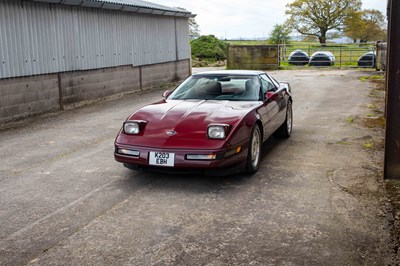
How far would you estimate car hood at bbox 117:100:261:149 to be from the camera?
5.45 meters

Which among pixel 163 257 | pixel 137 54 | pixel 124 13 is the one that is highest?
pixel 124 13

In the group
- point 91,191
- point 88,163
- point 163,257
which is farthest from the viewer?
point 88,163

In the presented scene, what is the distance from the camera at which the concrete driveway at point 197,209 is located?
12.4 ft

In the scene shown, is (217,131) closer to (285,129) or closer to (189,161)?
(189,161)

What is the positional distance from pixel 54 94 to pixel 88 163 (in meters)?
6.63

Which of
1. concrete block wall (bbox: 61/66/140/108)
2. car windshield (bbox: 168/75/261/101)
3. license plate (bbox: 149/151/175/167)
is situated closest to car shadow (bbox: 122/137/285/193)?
license plate (bbox: 149/151/175/167)

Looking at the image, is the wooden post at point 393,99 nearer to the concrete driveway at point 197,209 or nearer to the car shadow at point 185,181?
the concrete driveway at point 197,209

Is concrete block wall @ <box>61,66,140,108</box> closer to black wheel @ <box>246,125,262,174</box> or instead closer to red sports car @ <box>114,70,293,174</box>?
red sports car @ <box>114,70,293,174</box>

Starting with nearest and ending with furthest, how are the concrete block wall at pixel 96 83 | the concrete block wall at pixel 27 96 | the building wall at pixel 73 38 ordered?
the concrete block wall at pixel 27 96, the building wall at pixel 73 38, the concrete block wall at pixel 96 83

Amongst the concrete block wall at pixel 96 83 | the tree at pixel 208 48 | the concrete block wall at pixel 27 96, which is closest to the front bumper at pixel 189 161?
the concrete block wall at pixel 27 96

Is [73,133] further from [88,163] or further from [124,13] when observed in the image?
[124,13]

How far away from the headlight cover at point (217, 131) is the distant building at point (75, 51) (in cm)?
721

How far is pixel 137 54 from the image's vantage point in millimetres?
17562

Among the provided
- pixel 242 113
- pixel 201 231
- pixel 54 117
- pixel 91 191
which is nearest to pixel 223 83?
pixel 242 113
